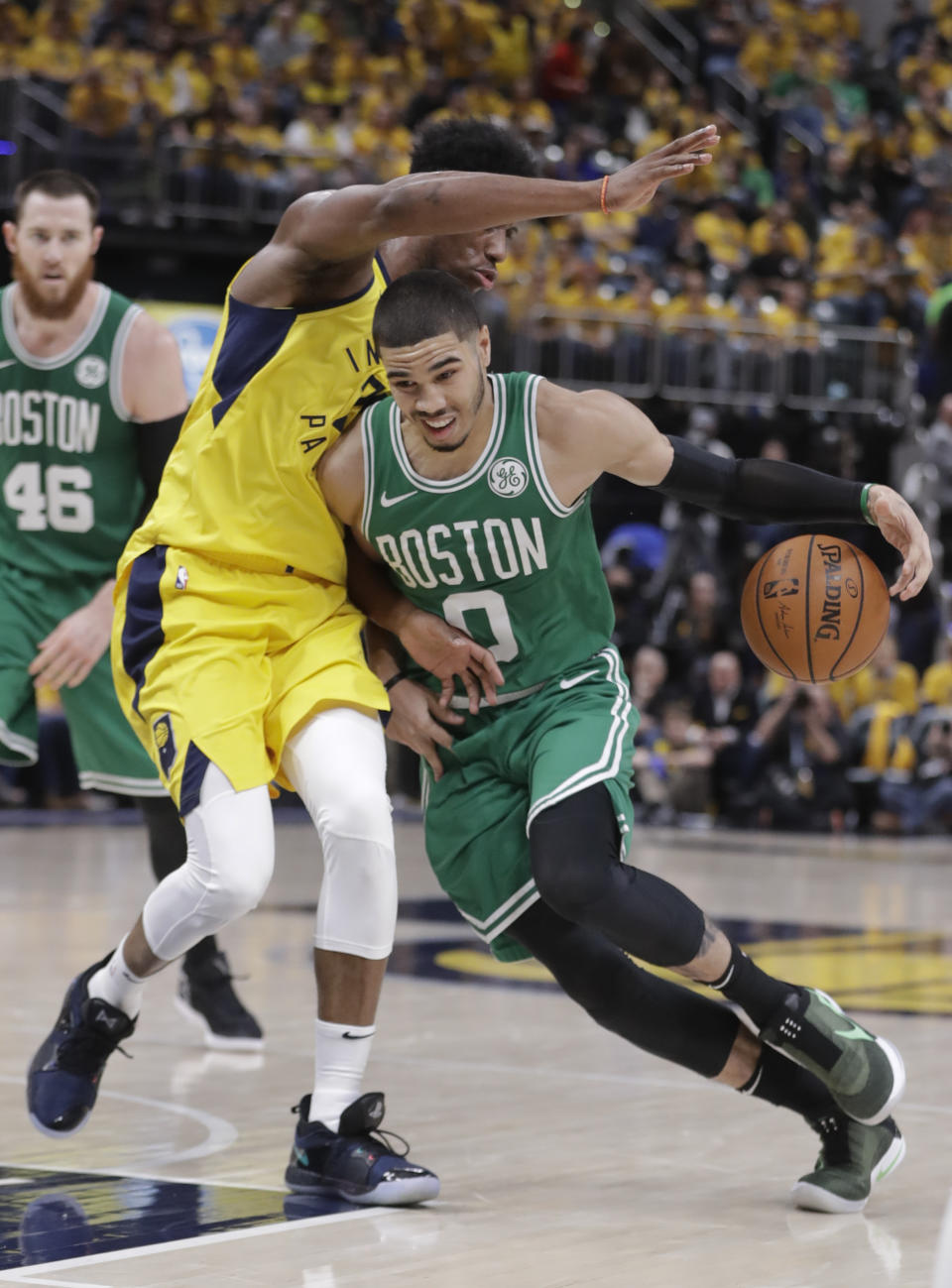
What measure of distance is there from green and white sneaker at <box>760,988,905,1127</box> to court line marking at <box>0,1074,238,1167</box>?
1227 mm

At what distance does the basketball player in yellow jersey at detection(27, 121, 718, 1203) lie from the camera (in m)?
3.84

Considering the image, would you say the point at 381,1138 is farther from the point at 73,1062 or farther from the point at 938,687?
the point at 938,687

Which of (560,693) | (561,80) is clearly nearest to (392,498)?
(560,693)

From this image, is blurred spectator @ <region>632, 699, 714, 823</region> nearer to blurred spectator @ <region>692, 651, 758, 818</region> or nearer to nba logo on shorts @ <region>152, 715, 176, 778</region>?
blurred spectator @ <region>692, 651, 758, 818</region>

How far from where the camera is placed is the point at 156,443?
5.17 meters

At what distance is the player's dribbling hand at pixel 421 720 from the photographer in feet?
13.4

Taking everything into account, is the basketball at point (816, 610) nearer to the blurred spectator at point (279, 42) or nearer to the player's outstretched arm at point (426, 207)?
the player's outstretched arm at point (426, 207)

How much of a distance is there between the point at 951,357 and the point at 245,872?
40.3ft

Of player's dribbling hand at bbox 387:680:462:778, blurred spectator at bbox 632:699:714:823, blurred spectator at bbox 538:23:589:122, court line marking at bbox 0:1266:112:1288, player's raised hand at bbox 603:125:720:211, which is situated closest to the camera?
court line marking at bbox 0:1266:112:1288

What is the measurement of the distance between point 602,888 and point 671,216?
14.4 m

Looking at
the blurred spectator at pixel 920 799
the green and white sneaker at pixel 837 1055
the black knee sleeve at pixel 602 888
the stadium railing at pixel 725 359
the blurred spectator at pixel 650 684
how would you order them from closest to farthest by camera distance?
the black knee sleeve at pixel 602 888 → the green and white sneaker at pixel 837 1055 → the blurred spectator at pixel 920 799 → the blurred spectator at pixel 650 684 → the stadium railing at pixel 725 359

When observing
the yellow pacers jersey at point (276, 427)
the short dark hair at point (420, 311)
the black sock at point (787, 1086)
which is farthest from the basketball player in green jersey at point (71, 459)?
the black sock at point (787, 1086)

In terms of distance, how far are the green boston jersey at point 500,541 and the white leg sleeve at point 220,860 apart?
0.57 metres

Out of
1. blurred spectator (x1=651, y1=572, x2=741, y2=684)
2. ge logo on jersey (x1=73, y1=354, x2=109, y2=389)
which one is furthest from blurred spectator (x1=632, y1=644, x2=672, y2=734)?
ge logo on jersey (x1=73, y1=354, x2=109, y2=389)
